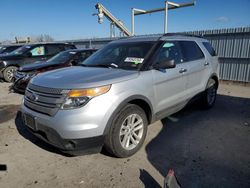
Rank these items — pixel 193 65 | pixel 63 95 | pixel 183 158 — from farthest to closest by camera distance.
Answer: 1. pixel 193 65
2. pixel 183 158
3. pixel 63 95

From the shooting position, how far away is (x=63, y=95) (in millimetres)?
2770

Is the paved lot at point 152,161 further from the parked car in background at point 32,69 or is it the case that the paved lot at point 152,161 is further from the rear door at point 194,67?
the parked car in background at point 32,69

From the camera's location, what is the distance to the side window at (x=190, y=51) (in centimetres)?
449

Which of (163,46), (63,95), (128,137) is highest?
(163,46)

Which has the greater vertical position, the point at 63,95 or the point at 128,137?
the point at 63,95

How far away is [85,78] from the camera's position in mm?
3051

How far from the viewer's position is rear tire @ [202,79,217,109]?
5309 millimetres

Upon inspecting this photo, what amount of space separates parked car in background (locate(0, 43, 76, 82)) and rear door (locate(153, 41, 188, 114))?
748 centimetres

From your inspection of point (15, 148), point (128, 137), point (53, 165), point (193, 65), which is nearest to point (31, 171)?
point (53, 165)

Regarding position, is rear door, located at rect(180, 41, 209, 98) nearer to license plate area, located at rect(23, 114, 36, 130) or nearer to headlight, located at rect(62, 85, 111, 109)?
headlight, located at rect(62, 85, 111, 109)

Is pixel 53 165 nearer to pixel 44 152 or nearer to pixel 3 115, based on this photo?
pixel 44 152

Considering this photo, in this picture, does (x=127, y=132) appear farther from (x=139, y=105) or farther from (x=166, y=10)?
(x=166, y=10)

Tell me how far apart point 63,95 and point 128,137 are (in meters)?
1.19

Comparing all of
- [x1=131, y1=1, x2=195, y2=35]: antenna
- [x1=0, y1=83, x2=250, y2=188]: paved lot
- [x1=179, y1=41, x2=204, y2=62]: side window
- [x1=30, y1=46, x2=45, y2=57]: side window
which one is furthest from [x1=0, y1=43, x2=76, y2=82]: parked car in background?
[x1=131, y1=1, x2=195, y2=35]: antenna
